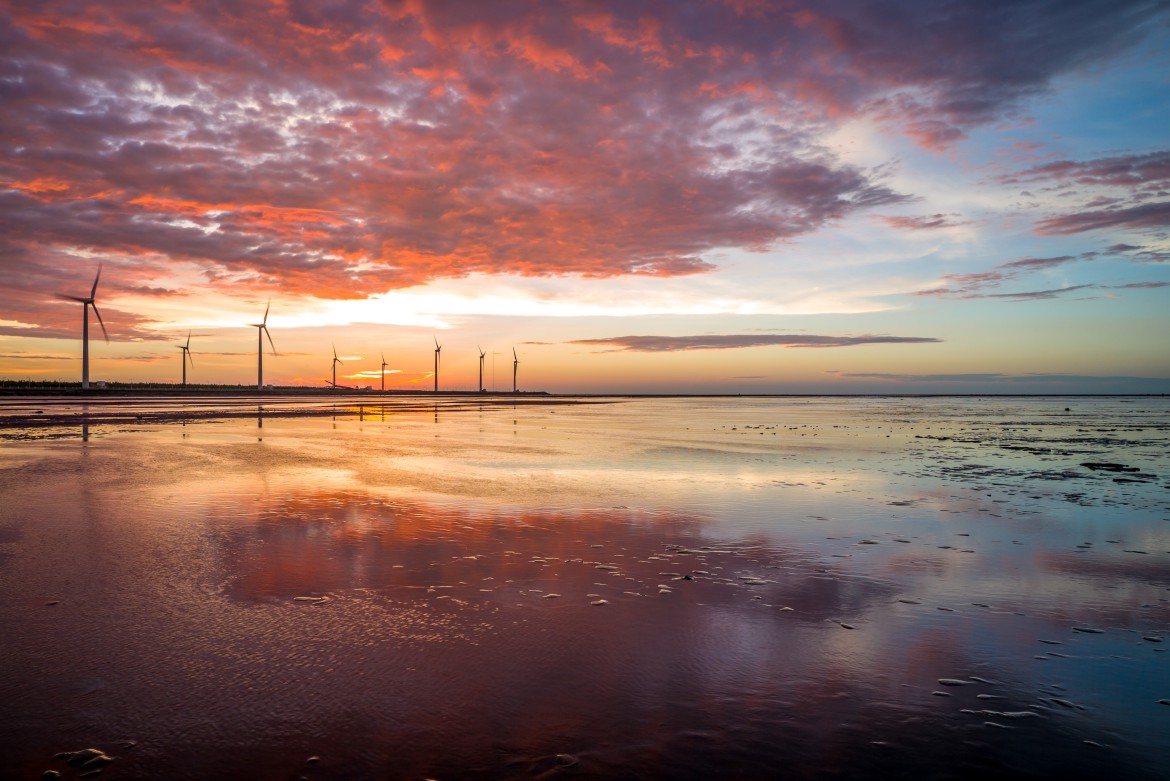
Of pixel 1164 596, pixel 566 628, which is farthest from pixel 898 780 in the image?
pixel 1164 596

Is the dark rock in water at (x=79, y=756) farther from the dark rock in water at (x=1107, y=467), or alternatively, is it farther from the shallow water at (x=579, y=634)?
the dark rock in water at (x=1107, y=467)

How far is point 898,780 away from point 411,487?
43.4ft

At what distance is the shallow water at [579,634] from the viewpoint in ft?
14.2

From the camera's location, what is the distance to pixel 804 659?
5797mm

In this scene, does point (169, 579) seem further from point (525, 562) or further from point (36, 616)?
point (525, 562)

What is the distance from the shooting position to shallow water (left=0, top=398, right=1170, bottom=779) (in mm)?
4340

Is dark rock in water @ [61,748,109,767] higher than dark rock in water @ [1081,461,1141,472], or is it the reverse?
dark rock in water @ [61,748,109,767]

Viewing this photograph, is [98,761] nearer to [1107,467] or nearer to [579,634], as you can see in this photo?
[579,634]

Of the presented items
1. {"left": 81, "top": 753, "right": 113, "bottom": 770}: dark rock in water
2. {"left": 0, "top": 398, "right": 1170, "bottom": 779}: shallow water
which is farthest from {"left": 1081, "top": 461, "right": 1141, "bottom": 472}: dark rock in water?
{"left": 81, "top": 753, "right": 113, "bottom": 770}: dark rock in water

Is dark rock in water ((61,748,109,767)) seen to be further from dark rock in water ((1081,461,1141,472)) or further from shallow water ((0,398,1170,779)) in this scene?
dark rock in water ((1081,461,1141,472))

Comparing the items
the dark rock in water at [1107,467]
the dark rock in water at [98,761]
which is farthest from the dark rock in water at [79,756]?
the dark rock in water at [1107,467]

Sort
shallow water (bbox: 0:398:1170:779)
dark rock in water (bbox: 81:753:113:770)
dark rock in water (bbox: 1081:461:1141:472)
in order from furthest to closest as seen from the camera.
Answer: dark rock in water (bbox: 1081:461:1141:472)
shallow water (bbox: 0:398:1170:779)
dark rock in water (bbox: 81:753:113:770)

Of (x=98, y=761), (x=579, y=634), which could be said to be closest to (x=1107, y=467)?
(x=579, y=634)

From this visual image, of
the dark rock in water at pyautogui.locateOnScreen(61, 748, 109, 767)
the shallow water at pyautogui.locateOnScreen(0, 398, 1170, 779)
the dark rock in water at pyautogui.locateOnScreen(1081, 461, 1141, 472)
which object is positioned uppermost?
the dark rock in water at pyautogui.locateOnScreen(61, 748, 109, 767)
